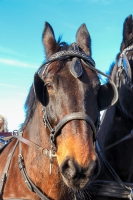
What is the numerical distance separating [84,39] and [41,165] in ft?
5.36

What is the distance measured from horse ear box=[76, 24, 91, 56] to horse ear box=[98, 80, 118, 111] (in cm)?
57

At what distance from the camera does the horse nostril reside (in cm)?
271

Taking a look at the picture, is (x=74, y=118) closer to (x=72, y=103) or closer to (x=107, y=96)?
(x=72, y=103)

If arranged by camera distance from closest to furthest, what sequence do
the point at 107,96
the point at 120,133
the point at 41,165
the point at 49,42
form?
1. the point at 107,96
2. the point at 41,165
3. the point at 49,42
4. the point at 120,133

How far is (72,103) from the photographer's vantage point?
119 inches

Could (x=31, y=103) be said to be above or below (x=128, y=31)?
below

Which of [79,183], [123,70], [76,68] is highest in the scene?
[123,70]

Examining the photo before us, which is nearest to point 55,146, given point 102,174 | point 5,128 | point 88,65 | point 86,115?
point 86,115

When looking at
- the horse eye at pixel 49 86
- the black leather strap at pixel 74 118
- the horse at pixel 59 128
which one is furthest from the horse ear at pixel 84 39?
the black leather strap at pixel 74 118

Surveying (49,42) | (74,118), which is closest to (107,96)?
(74,118)

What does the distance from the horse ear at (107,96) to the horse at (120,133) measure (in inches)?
29.6

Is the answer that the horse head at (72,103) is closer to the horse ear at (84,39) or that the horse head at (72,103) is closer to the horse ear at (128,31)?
the horse ear at (84,39)

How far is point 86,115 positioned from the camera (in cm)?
296

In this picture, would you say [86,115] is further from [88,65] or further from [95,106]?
[88,65]
